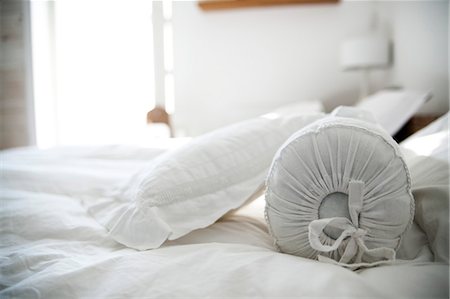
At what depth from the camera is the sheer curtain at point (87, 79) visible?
8.15 ft

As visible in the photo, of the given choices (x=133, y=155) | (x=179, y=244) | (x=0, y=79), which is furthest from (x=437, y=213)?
(x=0, y=79)

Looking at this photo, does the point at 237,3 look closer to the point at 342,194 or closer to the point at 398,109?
the point at 398,109

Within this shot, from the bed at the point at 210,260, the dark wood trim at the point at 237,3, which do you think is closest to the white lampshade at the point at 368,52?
the dark wood trim at the point at 237,3

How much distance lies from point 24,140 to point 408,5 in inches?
144

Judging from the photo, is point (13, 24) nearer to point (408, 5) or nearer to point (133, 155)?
point (133, 155)

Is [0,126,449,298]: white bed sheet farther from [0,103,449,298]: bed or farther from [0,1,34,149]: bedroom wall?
[0,1,34,149]: bedroom wall

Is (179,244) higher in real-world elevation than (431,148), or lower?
lower

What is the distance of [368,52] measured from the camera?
242cm

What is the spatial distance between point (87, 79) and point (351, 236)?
11.2ft

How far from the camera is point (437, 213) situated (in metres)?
0.54

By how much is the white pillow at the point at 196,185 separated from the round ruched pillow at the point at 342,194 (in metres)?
0.16

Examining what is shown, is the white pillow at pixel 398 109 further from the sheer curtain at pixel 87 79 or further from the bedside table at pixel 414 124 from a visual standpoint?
the sheer curtain at pixel 87 79

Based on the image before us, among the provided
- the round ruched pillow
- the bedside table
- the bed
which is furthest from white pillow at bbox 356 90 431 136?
the round ruched pillow

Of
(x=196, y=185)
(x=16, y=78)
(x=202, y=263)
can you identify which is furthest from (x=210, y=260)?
(x=16, y=78)
